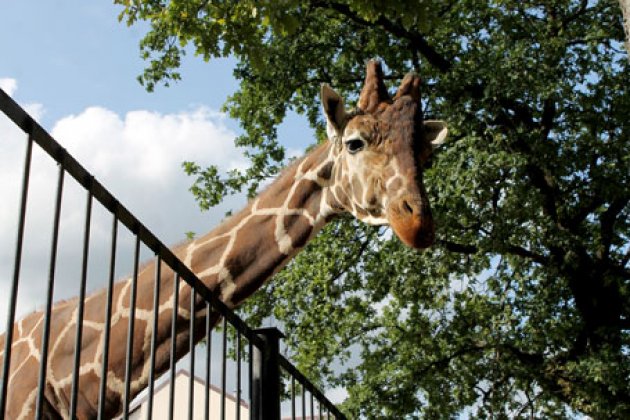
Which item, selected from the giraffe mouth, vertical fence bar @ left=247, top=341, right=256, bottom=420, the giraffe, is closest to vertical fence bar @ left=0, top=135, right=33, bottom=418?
vertical fence bar @ left=247, top=341, right=256, bottom=420

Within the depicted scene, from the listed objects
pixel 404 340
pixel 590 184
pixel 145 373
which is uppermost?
pixel 590 184

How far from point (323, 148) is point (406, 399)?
361 inches

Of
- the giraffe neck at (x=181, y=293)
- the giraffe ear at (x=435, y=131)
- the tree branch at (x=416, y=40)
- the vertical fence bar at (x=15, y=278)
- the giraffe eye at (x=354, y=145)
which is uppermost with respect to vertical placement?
the tree branch at (x=416, y=40)

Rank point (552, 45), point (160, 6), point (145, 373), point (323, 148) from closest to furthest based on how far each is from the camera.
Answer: point (145, 373)
point (323, 148)
point (552, 45)
point (160, 6)

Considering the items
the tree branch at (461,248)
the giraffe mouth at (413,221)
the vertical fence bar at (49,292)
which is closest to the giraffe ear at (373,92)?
the giraffe mouth at (413,221)

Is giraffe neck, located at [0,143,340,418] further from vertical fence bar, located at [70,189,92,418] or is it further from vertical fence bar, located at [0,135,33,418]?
vertical fence bar, located at [0,135,33,418]

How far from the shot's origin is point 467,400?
15.0 metres

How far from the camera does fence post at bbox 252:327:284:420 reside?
162 inches

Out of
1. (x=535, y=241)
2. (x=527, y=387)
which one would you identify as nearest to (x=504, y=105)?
(x=535, y=241)

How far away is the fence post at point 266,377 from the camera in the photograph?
411cm

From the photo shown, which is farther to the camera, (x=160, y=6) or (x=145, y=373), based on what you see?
(x=160, y=6)

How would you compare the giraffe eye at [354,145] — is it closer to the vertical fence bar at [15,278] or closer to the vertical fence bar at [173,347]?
the vertical fence bar at [173,347]

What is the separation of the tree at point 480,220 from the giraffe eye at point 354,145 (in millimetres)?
6604

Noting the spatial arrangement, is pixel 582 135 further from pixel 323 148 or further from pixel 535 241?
pixel 323 148
